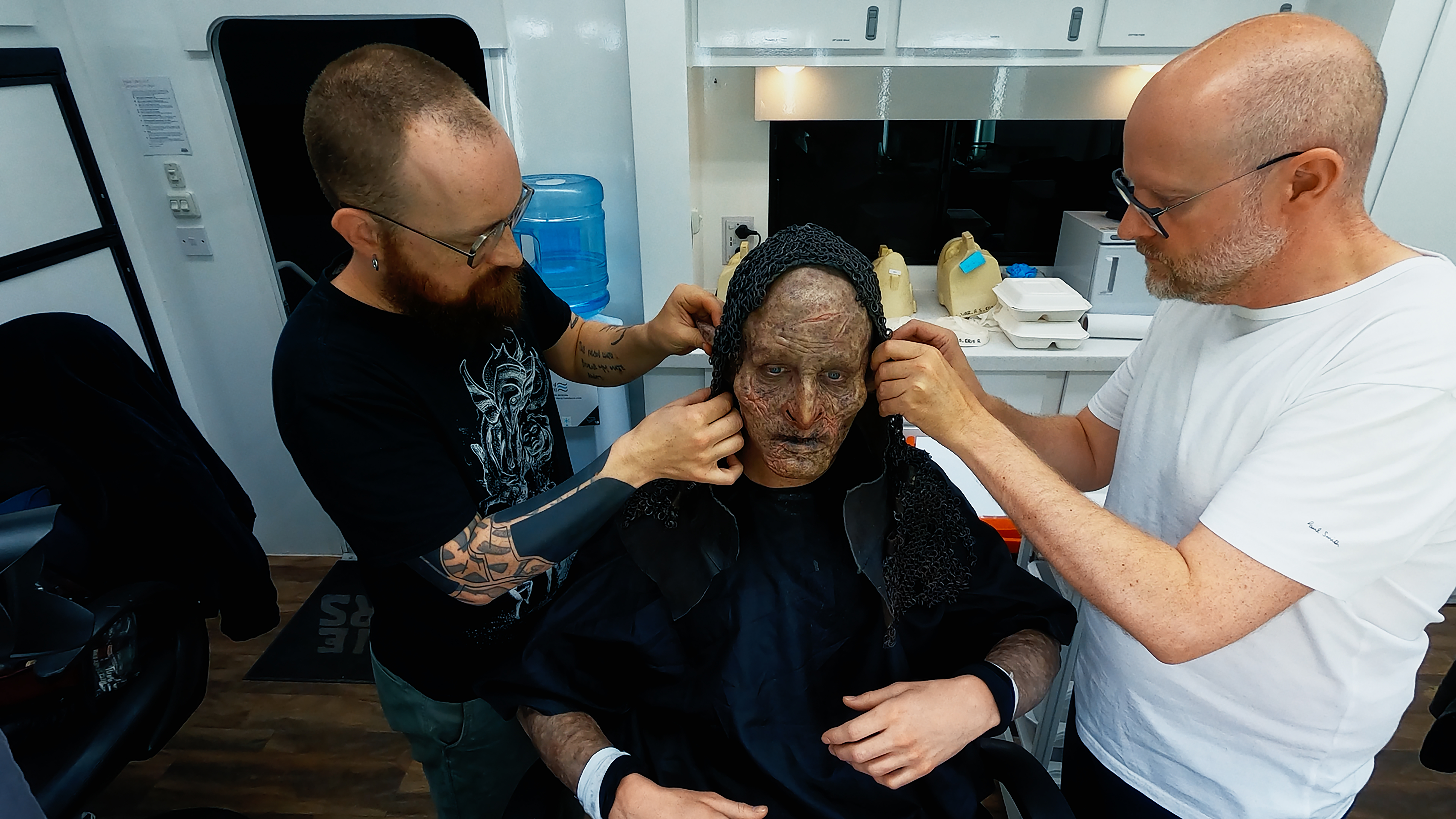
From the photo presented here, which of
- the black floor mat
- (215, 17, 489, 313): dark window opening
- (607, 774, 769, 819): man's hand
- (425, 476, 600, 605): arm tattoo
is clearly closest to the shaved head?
(425, 476, 600, 605): arm tattoo

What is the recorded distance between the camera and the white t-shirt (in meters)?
0.84

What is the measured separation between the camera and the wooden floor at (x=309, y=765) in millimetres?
2113

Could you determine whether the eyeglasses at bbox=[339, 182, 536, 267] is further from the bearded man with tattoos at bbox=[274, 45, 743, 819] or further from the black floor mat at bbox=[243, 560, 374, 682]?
the black floor mat at bbox=[243, 560, 374, 682]

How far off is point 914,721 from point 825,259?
0.65 metres

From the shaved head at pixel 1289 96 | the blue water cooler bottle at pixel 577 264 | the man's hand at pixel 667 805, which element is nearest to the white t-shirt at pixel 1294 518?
the shaved head at pixel 1289 96

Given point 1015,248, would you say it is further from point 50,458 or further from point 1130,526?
point 50,458

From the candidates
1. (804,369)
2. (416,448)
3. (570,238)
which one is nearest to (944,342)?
(804,369)

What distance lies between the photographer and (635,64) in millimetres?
2336

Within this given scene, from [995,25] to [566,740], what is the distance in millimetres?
2411

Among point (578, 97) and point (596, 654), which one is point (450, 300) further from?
point (578, 97)

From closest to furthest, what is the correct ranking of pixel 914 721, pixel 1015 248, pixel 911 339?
pixel 914 721 → pixel 911 339 → pixel 1015 248

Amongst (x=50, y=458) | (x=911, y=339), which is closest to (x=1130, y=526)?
(x=911, y=339)

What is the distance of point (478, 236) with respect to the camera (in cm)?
109

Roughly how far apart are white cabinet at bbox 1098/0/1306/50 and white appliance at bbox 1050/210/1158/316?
2.01 ft
